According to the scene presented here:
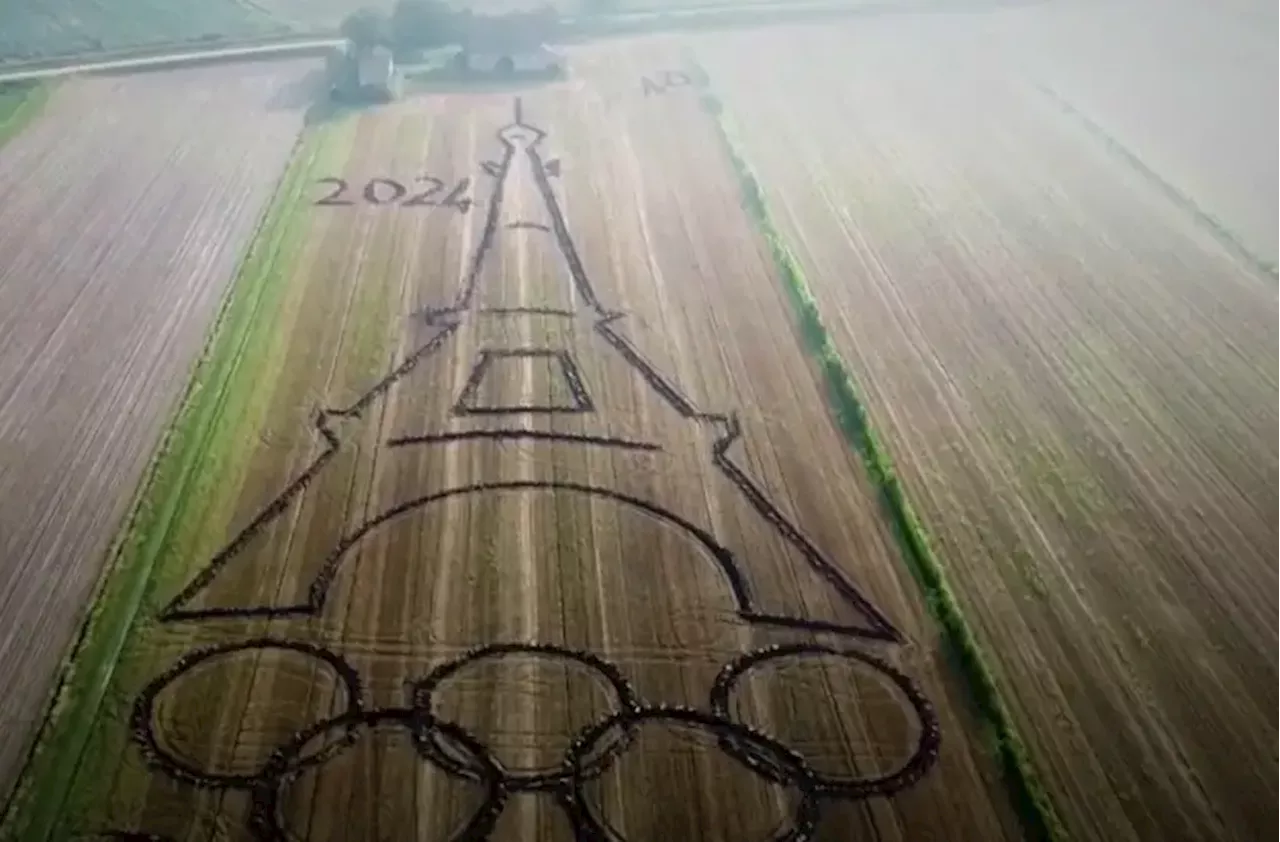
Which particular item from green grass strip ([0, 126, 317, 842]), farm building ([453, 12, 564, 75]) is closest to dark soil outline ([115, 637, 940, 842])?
green grass strip ([0, 126, 317, 842])

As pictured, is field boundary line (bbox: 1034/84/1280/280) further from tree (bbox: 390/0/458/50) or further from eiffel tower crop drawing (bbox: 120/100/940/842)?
tree (bbox: 390/0/458/50)

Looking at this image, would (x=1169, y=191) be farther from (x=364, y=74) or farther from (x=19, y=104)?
(x=19, y=104)

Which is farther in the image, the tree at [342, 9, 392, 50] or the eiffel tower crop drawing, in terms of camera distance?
the tree at [342, 9, 392, 50]

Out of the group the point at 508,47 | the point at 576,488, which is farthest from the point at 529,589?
the point at 508,47

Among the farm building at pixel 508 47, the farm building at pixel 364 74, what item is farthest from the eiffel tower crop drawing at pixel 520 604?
the farm building at pixel 508 47

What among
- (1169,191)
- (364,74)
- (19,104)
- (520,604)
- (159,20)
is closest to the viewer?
(520,604)

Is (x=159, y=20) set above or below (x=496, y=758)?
above

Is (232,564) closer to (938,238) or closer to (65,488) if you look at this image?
(65,488)
